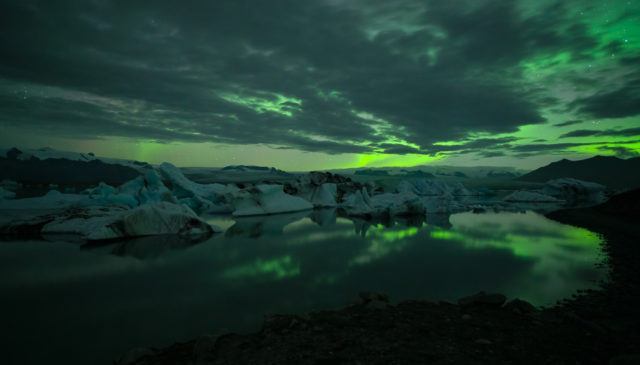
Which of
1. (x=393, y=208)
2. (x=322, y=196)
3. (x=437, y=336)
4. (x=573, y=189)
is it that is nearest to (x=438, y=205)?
(x=393, y=208)

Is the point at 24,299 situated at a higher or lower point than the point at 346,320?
lower

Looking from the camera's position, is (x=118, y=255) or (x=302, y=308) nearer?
(x=302, y=308)

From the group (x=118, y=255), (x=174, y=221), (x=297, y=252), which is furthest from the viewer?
(x=174, y=221)

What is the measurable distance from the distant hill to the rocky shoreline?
12174cm

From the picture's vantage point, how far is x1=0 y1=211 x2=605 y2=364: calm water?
171 inches

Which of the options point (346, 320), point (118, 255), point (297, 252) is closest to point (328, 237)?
point (297, 252)

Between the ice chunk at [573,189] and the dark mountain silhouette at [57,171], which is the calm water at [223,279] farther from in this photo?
the dark mountain silhouette at [57,171]

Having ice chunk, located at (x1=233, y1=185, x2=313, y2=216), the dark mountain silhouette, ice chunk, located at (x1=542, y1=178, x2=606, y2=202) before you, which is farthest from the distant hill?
the dark mountain silhouette

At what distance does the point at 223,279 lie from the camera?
6.86m

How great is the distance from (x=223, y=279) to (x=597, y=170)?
163 meters

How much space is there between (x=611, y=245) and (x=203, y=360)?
12538mm

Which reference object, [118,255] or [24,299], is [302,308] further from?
[118,255]

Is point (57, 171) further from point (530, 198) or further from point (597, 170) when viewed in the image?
point (597, 170)

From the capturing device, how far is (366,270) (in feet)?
24.9
